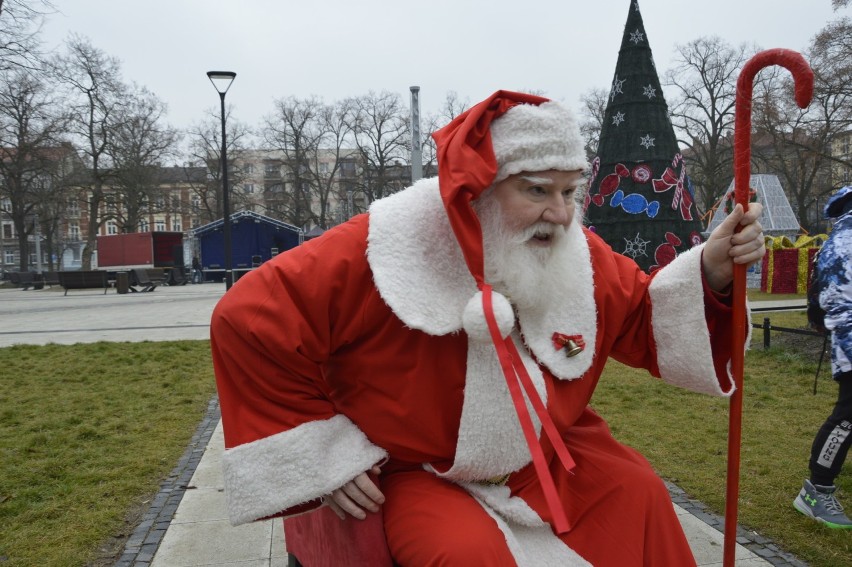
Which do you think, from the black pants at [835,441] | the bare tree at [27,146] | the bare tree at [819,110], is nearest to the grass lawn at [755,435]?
the black pants at [835,441]

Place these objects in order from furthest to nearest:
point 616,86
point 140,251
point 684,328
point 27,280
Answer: point 27,280
point 140,251
point 616,86
point 684,328

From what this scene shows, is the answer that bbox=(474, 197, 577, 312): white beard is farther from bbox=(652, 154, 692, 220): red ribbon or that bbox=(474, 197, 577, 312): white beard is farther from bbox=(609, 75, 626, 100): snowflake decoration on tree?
bbox=(609, 75, 626, 100): snowflake decoration on tree

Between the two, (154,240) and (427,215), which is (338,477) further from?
(154,240)

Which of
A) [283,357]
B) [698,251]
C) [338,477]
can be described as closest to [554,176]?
[698,251]

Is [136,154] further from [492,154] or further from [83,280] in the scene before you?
[492,154]

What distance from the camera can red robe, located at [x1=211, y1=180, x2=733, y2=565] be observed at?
188cm

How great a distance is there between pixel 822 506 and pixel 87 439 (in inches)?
192

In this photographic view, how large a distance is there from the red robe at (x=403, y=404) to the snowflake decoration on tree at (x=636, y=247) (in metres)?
7.56

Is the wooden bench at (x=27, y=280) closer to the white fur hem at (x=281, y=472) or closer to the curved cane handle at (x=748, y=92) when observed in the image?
the white fur hem at (x=281, y=472)

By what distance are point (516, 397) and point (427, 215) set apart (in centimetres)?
63

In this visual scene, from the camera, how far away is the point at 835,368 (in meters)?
3.29

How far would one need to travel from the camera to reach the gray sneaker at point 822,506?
3264 millimetres

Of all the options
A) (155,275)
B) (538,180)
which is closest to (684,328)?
(538,180)

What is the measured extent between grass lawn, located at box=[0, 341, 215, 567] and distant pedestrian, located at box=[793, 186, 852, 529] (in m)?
3.49
